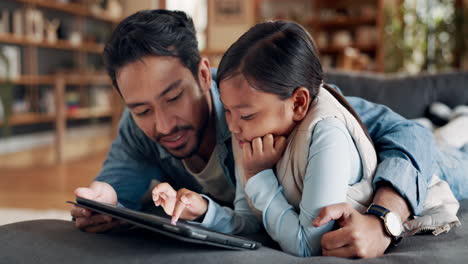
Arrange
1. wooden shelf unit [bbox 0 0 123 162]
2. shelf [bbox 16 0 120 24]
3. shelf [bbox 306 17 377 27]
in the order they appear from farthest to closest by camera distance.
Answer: shelf [bbox 306 17 377 27] < shelf [bbox 16 0 120 24] < wooden shelf unit [bbox 0 0 123 162]

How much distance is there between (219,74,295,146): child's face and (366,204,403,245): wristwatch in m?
0.26

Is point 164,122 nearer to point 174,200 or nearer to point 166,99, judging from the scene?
point 166,99

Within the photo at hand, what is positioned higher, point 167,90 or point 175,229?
point 167,90

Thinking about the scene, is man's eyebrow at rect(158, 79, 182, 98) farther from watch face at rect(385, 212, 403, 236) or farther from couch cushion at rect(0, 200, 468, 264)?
watch face at rect(385, 212, 403, 236)

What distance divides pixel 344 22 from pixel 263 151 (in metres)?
7.06

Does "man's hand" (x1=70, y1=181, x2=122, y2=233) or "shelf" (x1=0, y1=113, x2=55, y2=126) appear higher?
"man's hand" (x1=70, y1=181, x2=122, y2=233)

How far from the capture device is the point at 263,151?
1.02m

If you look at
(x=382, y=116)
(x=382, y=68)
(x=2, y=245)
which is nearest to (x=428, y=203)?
(x=382, y=116)

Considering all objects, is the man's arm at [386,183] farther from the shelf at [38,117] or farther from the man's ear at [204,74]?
the shelf at [38,117]

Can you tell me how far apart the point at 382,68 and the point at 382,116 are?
648 cm

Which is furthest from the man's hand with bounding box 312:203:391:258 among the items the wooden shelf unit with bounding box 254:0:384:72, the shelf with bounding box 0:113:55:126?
the wooden shelf unit with bounding box 254:0:384:72

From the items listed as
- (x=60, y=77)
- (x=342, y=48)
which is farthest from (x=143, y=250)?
(x=342, y=48)

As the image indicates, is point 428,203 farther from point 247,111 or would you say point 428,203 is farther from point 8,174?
point 8,174

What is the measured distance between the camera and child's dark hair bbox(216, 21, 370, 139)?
988 millimetres
